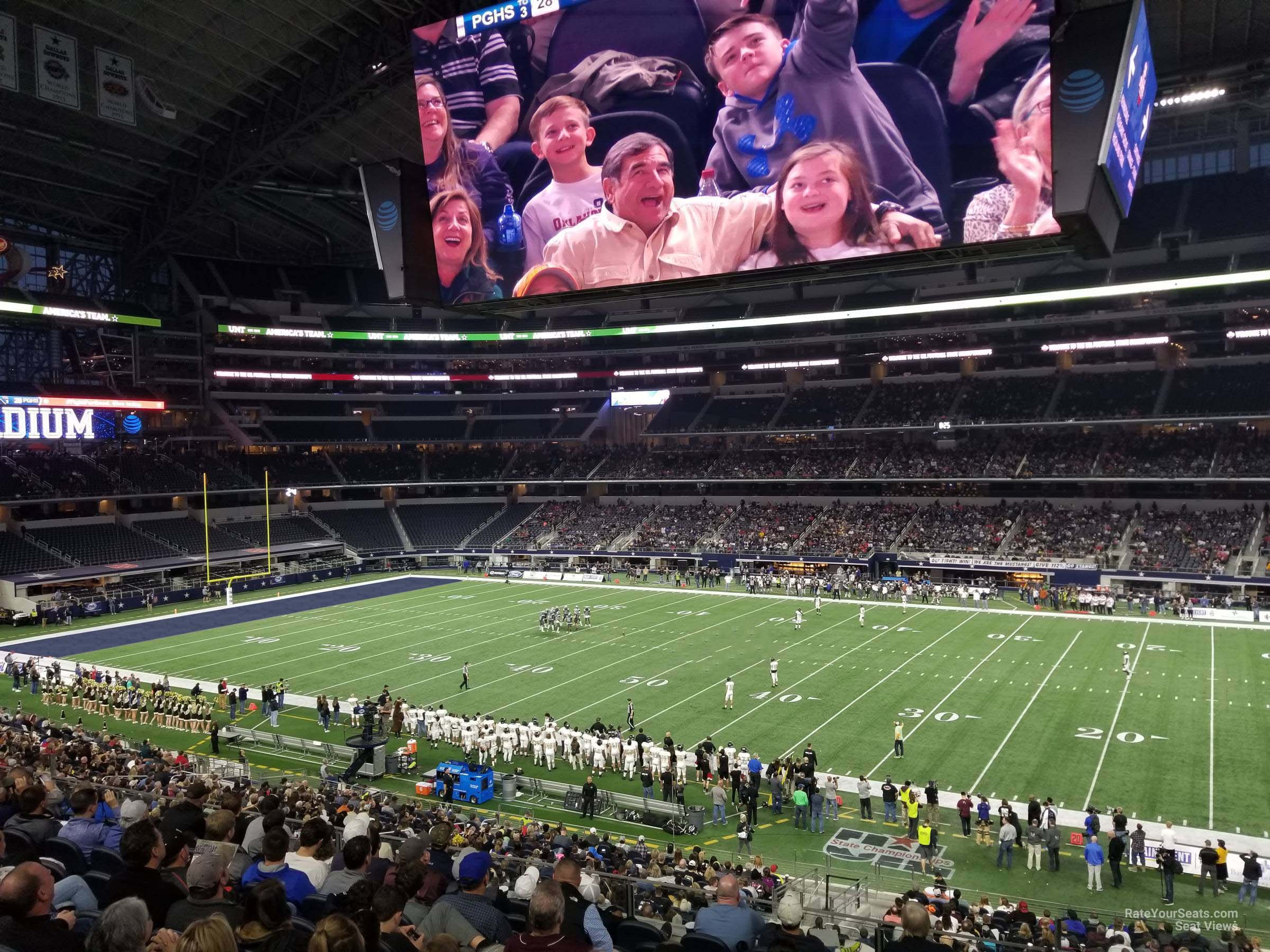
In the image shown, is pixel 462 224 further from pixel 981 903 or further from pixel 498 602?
pixel 498 602

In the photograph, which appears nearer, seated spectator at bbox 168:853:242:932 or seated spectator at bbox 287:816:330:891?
seated spectator at bbox 168:853:242:932

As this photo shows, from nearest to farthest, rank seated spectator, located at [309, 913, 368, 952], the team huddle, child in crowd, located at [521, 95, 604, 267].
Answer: seated spectator, located at [309, 913, 368, 952] → child in crowd, located at [521, 95, 604, 267] → the team huddle

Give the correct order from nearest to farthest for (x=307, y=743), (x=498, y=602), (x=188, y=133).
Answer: (x=307, y=743) < (x=188, y=133) < (x=498, y=602)

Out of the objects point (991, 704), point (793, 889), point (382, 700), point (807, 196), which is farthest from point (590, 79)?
point (991, 704)

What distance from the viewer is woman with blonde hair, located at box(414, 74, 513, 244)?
19.1 m

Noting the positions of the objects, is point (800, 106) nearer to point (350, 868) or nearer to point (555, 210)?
point (555, 210)

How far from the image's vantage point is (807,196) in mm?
16188

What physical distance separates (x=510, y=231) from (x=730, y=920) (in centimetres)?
1539

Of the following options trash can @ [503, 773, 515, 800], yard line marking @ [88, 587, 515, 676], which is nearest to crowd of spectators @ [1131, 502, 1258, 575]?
yard line marking @ [88, 587, 515, 676]

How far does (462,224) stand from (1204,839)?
18.5m

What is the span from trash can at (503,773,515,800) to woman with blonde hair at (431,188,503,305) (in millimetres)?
10765

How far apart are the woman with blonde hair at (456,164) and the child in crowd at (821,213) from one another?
226 inches

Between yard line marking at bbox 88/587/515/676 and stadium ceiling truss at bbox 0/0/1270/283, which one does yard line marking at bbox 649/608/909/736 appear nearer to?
yard line marking at bbox 88/587/515/676

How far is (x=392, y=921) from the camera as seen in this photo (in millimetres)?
4820
